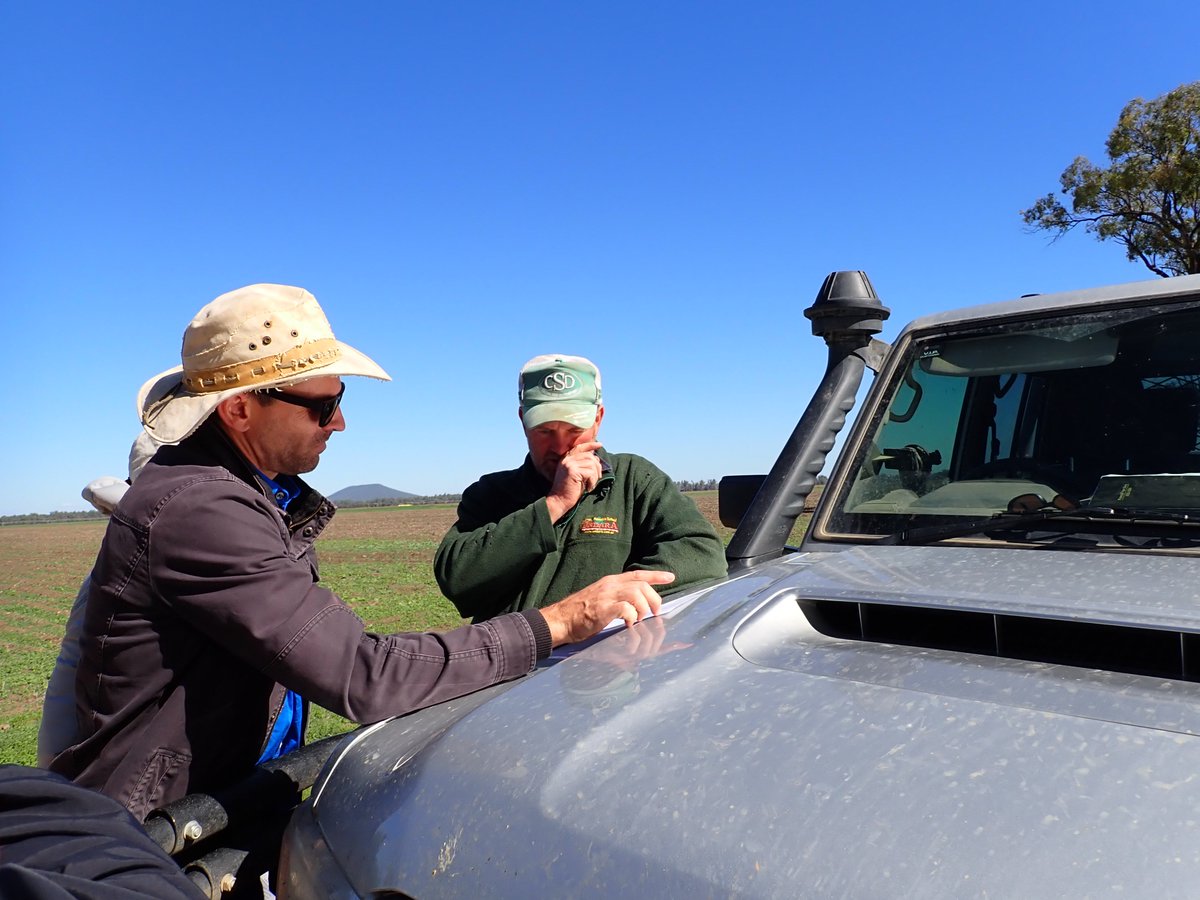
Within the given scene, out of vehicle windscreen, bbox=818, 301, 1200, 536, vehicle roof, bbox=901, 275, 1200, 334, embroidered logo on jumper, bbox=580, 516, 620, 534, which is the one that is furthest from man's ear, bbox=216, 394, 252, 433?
vehicle roof, bbox=901, 275, 1200, 334

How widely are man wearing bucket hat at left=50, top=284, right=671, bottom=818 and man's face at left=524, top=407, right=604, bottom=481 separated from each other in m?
1.03

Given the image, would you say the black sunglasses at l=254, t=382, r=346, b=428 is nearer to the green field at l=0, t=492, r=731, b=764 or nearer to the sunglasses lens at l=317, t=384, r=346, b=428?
the sunglasses lens at l=317, t=384, r=346, b=428

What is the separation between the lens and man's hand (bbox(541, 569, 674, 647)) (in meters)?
2.18

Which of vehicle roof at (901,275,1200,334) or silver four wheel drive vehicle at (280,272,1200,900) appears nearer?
silver four wheel drive vehicle at (280,272,1200,900)

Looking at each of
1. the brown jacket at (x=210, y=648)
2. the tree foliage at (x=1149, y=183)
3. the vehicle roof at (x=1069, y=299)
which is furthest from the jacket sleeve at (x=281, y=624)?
the tree foliage at (x=1149, y=183)

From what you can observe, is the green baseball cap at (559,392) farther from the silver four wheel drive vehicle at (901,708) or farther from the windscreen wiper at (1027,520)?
the windscreen wiper at (1027,520)

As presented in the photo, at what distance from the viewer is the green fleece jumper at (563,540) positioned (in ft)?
9.83

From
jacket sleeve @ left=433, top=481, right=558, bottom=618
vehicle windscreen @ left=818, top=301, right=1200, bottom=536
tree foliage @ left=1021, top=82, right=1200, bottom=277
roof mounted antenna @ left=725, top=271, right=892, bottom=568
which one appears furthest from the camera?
tree foliage @ left=1021, top=82, right=1200, bottom=277

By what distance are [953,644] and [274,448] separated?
1.61 metres

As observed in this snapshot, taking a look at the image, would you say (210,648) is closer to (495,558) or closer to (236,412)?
(236,412)

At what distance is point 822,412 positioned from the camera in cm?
287

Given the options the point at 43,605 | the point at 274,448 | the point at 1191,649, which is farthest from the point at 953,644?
the point at 43,605

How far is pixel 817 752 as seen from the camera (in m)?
1.36

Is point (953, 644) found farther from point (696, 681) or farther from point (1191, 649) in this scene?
point (696, 681)
